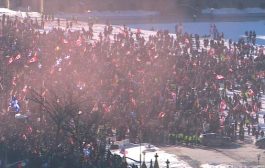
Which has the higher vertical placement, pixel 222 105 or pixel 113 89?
pixel 113 89

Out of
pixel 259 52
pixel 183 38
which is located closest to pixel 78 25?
pixel 183 38

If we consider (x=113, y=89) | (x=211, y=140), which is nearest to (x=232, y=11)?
(x=113, y=89)

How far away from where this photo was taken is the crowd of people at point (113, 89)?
25.9m

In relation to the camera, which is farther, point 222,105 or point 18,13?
point 18,13

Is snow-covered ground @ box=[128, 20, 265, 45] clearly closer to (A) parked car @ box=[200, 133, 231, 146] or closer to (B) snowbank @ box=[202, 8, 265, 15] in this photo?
(B) snowbank @ box=[202, 8, 265, 15]

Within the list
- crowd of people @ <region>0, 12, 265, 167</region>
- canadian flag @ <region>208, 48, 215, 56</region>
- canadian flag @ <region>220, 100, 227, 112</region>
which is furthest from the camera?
canadian flag @ <region>208, 48, 215, 56</region>

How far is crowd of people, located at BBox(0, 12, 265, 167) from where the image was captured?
1018 inches

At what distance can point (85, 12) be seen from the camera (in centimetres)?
6034

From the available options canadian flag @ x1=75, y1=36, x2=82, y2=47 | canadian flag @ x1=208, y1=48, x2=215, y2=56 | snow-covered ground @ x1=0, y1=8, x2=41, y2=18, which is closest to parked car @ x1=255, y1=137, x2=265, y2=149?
canadian flag @ x1=75, y1=36, x2=82, y2=47

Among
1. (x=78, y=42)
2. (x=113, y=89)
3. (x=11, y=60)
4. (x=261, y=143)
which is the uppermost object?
(x=78, y=42)

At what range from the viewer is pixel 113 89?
3247 cm

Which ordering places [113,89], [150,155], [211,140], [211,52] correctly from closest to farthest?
[150,155]
[211,140]
[113,89]
[211,52]

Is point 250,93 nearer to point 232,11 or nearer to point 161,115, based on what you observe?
point 161,115

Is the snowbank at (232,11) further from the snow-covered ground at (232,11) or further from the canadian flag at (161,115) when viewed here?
the canadian flag at (161,115)
